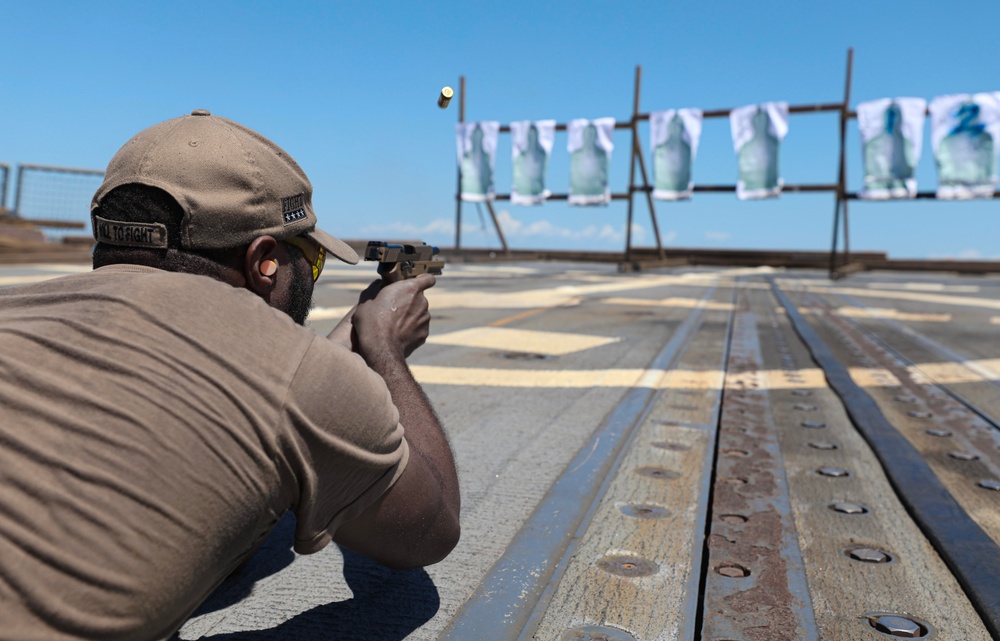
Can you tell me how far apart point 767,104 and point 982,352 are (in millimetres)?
15607

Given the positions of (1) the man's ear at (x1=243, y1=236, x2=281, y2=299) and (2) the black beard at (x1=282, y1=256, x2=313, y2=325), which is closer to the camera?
(1) the man's ear at (x1=243, y1=236, x2=281, y2=299)

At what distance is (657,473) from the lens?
2266 mm

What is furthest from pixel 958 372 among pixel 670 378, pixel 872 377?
pixel 670 378

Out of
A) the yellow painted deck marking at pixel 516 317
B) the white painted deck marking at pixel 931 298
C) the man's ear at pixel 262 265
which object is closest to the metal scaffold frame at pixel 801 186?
the white painted deck marking at pixel 931 298

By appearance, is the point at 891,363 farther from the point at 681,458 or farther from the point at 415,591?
the point at 415,591

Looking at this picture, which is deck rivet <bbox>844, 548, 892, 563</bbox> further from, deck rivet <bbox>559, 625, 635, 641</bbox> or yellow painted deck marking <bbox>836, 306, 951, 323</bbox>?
yellow painted deck marking <bbox>836, 306, 951, 323</bbox>

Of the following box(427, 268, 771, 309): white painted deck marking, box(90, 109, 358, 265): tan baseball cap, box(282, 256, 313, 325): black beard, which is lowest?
box(427, 268, 771, 309): white painted deck marking

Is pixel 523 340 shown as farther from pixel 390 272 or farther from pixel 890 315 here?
pixel 890 315

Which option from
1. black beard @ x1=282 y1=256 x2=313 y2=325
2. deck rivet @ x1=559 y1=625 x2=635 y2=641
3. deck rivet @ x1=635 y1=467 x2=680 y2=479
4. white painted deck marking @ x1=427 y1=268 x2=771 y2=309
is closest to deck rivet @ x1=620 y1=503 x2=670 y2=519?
deck rivet @ x1=635 y1=467 x2=680 y2=479

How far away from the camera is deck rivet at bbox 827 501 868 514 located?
201 cm

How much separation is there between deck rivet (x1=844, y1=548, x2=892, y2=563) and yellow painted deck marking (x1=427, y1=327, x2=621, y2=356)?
9.84 feet

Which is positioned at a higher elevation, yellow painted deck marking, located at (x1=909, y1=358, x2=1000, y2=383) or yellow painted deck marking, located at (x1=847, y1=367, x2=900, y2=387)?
yellow painted deck marking, located at (x1=847, y1=367, x2=900, y2=387)

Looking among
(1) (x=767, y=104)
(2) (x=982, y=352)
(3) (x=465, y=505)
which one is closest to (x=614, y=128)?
(1) (x=767, y=104)

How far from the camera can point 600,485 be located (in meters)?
2.17
